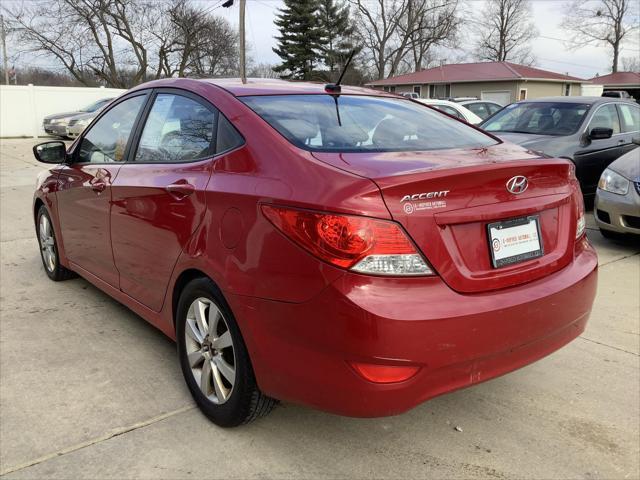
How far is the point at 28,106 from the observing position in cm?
2164

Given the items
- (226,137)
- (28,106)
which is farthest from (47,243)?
(28,106)

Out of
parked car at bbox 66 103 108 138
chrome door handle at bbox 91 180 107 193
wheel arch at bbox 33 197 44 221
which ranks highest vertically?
parked car at bbox 66 103 108 138

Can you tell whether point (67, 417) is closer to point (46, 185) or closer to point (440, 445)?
point (440, 445)

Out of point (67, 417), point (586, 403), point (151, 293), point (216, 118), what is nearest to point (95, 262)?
point (151, 293)

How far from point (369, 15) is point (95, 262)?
52.6m

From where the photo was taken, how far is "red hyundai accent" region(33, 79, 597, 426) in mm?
2023

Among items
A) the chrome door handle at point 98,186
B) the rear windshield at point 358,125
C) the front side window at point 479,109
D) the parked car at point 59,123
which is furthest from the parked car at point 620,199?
the parked car at point 59,123

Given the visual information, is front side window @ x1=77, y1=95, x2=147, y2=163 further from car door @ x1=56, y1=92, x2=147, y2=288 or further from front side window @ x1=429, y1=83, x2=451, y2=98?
front side window @ x1=429, y1=83, x2=451, y2=98

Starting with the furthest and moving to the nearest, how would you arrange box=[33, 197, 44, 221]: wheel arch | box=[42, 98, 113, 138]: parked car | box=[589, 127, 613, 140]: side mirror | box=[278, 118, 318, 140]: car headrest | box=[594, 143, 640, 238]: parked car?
box=[42, 98, 113, 138]: parked car
box=[589, 127, 613, 140]: side mirror
box=[594, 143, 640, 238]: parked car
box=[33, 197, 44, 221]: wheel arch
box=[278, 118, 318, 140]: car headrest

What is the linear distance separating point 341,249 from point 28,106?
23117 millimetres

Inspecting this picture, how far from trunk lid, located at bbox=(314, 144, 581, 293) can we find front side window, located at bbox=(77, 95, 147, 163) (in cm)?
173

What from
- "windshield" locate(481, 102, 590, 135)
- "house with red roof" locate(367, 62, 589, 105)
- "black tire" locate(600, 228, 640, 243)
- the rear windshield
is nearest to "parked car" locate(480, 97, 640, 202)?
"windshield" locate(481, 102, 590, 135)

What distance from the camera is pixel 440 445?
102 inches

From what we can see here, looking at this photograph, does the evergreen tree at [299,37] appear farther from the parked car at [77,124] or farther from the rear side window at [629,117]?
the rear side window at [629,117]
